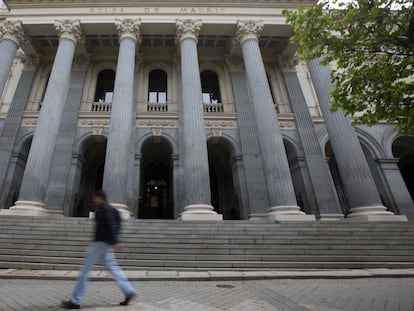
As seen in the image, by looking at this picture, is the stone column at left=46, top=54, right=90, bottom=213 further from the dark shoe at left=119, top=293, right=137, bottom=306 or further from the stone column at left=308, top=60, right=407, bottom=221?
the stone column at left=308, top=60, right=407, bottom=221

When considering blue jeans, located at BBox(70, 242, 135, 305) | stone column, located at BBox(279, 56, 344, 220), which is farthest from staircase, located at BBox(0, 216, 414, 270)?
stone column, located at BBox(279, 56, 344, 220)

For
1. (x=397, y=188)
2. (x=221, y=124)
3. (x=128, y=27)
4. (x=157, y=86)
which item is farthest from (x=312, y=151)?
(x=128, y=27)

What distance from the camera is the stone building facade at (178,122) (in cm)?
1029

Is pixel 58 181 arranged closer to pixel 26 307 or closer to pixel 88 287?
pixel 88 287

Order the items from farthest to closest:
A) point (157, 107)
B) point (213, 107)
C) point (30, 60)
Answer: point (30, 60) → point (213, 107) → point (157, 107)

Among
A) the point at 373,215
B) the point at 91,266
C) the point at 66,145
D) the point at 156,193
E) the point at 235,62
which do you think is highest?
the point at 235,62

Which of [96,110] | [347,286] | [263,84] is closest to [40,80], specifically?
[96,110]

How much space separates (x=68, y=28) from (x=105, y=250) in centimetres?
1411

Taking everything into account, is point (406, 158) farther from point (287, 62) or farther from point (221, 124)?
point (221, 124)

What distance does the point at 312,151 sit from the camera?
44.8 ft

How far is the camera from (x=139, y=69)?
51.1ft

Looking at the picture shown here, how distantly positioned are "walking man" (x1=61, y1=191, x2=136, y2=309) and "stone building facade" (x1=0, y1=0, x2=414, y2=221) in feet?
19.5

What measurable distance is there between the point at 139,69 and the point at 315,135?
12.0 metres

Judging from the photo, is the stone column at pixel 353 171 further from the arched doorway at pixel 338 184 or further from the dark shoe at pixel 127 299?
the dark shoe at pixel 127 299
